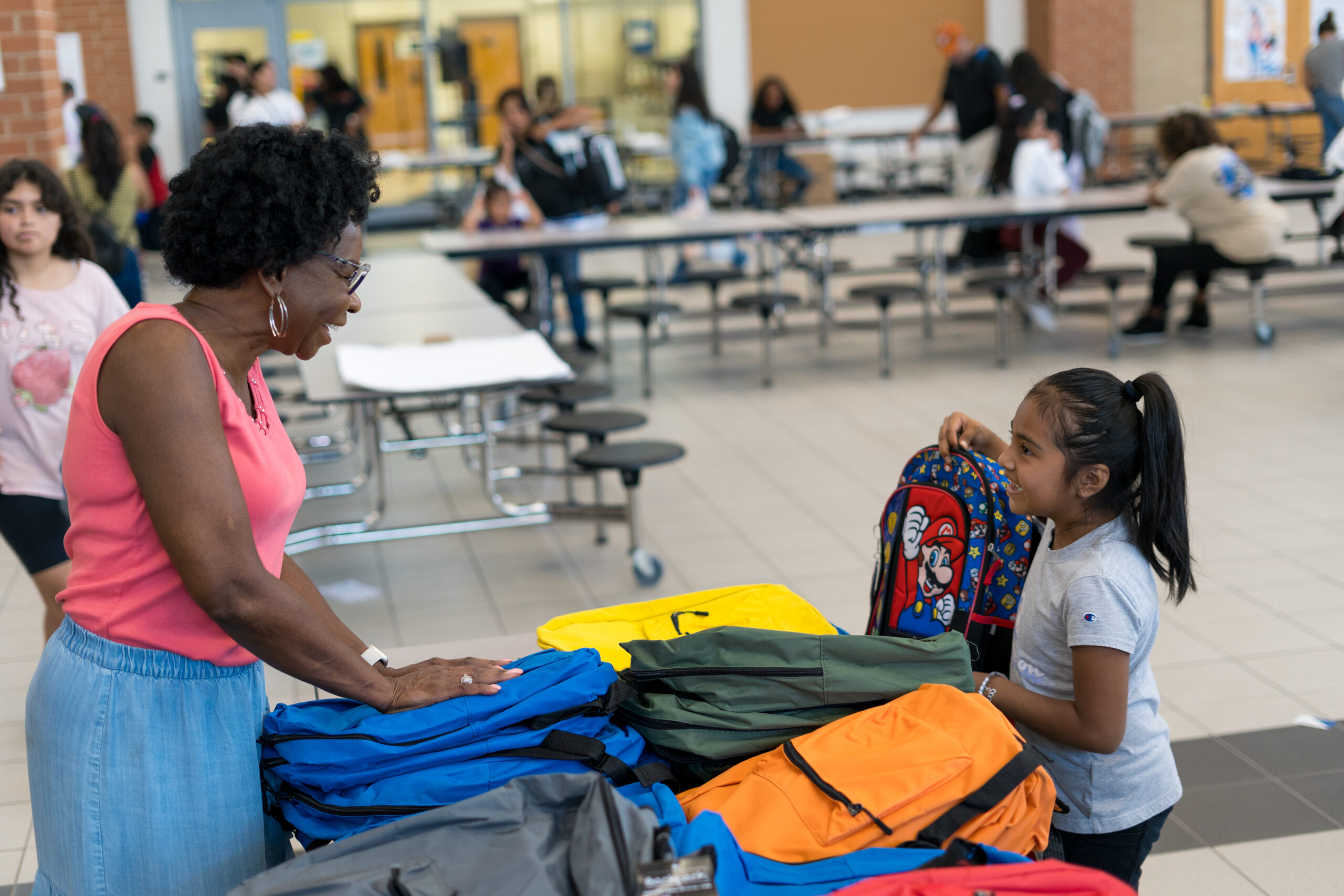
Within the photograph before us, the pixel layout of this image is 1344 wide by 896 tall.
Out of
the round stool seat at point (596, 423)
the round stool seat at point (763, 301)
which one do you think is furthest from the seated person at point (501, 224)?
the round stool seat at point (596, 423)

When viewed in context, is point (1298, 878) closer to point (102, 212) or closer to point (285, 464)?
point (285, 464)

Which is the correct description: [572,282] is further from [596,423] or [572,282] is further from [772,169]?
[772,169]

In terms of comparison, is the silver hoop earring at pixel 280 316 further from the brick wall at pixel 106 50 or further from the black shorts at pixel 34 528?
the brick wall at pixel 106 50

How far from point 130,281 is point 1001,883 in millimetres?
5356

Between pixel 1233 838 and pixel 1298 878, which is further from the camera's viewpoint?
pixel 1233 838

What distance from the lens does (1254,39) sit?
1493 cm

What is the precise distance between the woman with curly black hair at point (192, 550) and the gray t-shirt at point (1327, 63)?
10414mm

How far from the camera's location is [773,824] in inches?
57.4

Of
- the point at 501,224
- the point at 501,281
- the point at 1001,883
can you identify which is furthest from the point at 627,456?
the point at 501,224

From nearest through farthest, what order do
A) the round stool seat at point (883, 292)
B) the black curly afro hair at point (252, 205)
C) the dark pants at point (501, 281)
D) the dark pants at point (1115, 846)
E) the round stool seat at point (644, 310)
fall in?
the black curly afro hair at point (252, 205)
the dark pants at point (1115, 846)
the round stool seat at point (644, 310)
the round stool seat at point (883, 292)
the dark pants at point (501, 281)

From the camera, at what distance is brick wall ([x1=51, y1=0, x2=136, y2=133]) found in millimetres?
13891

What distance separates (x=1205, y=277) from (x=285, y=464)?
6779 millimetres

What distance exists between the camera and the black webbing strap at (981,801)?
1.43m

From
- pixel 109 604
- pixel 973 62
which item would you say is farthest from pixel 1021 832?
pixel 973 62
